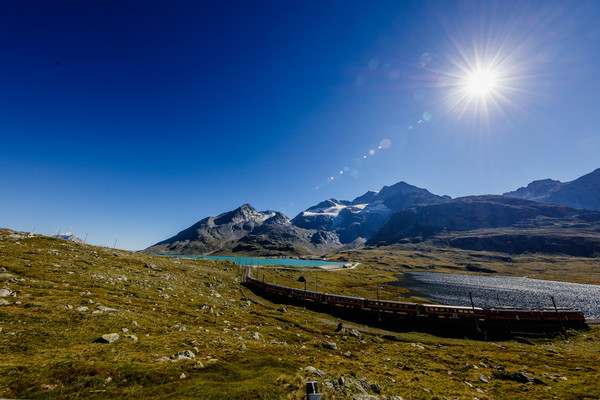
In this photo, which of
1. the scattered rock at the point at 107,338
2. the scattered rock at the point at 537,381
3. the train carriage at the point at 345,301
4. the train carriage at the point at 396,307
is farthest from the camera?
the train carriage at the point at 345,301

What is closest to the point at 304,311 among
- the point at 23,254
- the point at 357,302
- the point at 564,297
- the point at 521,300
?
the point at 357,302

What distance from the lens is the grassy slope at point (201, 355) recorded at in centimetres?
987

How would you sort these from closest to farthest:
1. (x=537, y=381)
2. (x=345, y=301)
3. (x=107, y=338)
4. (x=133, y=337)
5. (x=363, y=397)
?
1. (x=363, y=397)
2. (x=107, y=338)
3. (x=133, y=337)
4. (x=537, y=381)
5. (x=345, y=301)

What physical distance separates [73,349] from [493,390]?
2692 centimetres

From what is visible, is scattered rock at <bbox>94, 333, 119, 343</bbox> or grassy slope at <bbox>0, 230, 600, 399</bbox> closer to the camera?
grassy slope at <bbox>0, 230, 600, 399</bbox>

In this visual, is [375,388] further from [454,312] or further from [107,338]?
[454,312]

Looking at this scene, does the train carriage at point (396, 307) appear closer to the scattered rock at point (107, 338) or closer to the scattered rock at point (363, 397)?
the scattered rock at point (363, 397)

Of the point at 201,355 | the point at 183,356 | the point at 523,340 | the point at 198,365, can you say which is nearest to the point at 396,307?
the point at 523,340

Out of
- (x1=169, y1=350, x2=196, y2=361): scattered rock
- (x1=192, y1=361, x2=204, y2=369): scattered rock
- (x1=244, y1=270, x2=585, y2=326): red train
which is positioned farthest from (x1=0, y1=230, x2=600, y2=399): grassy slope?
(x1=244, y1=270, x2=585, y2=326): red train

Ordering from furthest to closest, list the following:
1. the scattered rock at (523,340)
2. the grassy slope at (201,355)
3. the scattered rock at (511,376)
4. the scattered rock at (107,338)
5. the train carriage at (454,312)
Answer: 1. the train carriage at (454,312)
2. the scattered rock at (523,340)
3. the scattered rock at (511,376)
4. the scattered rock at (107,338)
5. the grassy slope at (201,355)

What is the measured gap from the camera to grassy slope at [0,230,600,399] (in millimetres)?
9867

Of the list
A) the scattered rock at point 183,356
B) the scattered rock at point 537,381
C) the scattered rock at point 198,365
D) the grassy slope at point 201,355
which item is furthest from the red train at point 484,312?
the scattered rock at point 198,365

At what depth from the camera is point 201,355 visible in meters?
14.2

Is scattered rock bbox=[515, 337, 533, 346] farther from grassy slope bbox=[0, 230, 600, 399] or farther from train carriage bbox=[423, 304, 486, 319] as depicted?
train carriage bbox=[423, 304, 486, 319]
